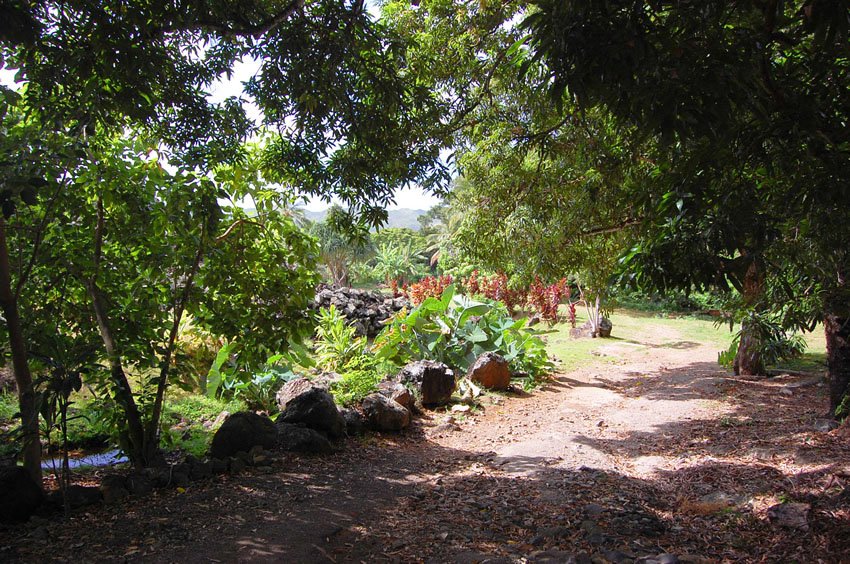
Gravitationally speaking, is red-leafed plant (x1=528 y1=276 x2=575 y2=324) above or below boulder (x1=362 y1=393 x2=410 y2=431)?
above

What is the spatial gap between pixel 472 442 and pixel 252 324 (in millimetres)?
3259

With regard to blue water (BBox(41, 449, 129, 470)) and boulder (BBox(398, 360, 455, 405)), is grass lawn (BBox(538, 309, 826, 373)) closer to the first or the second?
boulder (BBox(398, 360, 455, 405))

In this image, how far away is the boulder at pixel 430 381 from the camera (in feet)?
26.9

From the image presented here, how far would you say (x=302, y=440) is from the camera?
5742 mm

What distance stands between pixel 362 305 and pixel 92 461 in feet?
37.4

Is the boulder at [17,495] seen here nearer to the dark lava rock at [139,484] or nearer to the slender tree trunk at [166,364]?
the dark lava rock at [139,484]

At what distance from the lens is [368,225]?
197 inches

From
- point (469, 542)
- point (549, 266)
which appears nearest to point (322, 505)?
point (469, 542)

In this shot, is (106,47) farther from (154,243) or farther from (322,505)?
(322,505)

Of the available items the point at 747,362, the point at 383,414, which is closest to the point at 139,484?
the point at 383,414

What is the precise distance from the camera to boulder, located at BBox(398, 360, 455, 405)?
26.9 feet

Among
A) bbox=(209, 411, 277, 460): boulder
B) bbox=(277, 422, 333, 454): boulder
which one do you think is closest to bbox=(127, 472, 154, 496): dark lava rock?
bbox=(209, 411, 277, 460): boulder

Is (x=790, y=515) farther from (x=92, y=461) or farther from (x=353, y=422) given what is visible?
(x=92, y=461)

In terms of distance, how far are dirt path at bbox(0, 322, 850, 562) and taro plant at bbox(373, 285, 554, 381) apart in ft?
7.50
